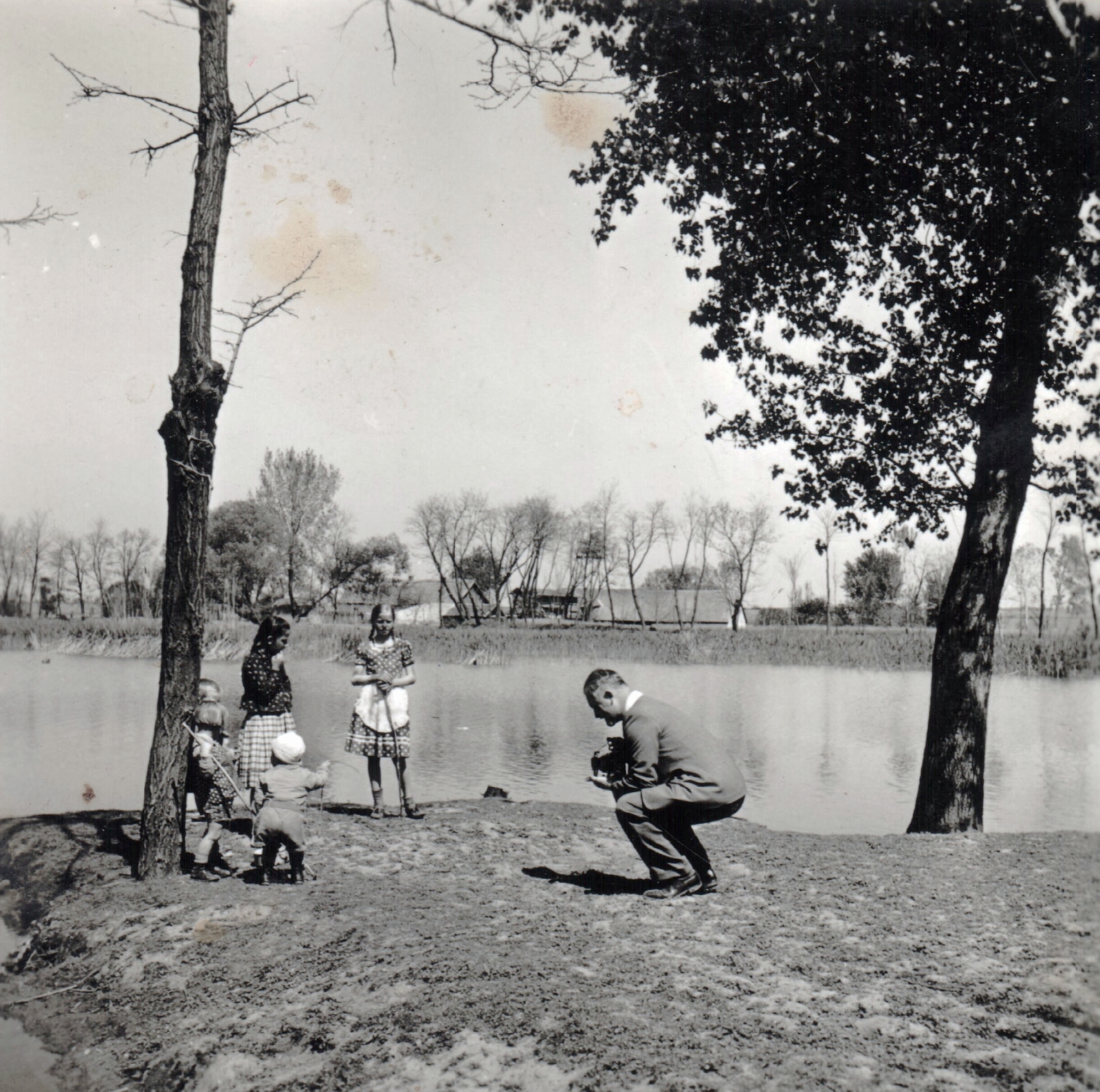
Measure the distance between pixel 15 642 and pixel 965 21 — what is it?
99.9ft

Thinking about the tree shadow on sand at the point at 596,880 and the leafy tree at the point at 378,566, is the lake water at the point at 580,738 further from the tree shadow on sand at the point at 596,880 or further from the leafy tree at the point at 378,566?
the leafy tree at the point at 378,566

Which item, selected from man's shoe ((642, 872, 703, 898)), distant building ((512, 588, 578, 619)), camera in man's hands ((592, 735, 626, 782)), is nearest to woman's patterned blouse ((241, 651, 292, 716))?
camera in man's hands ((592, 735, 626, 782))

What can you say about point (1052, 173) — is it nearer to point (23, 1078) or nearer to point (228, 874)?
point (228, 874)

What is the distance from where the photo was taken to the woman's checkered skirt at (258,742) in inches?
238

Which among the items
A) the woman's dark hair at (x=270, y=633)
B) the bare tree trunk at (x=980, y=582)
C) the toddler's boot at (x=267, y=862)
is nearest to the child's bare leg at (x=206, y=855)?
the toddler's boot at (x=267, y=862)

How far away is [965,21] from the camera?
6.07 meters

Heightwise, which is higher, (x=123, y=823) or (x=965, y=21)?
(x=965, y=21)

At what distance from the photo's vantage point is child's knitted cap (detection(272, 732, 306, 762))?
510 cm

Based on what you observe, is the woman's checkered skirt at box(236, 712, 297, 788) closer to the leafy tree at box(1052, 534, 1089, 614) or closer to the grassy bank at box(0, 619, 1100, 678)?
the leafy tree at box(1052, 534, 1089, 614)

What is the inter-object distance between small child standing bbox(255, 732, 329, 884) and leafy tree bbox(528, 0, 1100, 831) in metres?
4.76

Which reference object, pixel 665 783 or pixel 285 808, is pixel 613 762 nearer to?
pixel 665 783

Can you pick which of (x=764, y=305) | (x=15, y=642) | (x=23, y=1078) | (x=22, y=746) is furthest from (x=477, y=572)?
(x=23, y=1078)

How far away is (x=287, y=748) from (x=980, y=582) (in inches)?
203

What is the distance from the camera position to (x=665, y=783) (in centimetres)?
475
